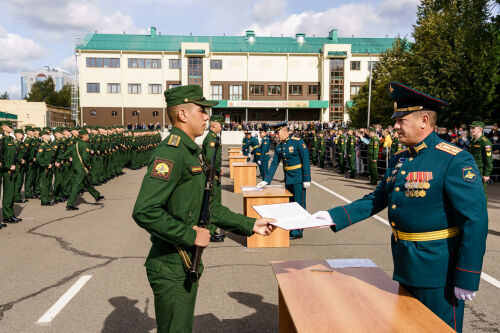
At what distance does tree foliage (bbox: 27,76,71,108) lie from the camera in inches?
3860

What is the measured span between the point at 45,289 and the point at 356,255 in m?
4.73

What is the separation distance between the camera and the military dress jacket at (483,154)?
1074 centimetres

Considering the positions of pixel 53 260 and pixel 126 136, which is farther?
pixel 126 136

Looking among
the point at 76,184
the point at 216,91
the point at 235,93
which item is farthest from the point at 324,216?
the point at 216,91

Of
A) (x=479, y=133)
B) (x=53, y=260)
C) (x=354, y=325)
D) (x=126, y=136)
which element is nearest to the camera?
(x=354, y=325)

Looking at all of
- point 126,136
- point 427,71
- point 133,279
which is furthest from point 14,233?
point 427,71

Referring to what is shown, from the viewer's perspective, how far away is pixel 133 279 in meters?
5.68

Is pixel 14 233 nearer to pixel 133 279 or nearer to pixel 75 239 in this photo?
pixel 75 239

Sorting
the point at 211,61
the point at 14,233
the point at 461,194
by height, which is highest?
the point at 211,61

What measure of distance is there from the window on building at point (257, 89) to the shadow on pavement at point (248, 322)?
196 ft

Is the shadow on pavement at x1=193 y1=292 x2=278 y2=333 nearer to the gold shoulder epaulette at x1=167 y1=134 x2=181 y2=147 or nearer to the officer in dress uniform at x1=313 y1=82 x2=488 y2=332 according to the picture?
the officer in dress uniform at x1=313 y1=82 x2=488 y2=332

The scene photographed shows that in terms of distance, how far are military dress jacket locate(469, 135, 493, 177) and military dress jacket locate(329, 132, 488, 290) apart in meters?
9.20

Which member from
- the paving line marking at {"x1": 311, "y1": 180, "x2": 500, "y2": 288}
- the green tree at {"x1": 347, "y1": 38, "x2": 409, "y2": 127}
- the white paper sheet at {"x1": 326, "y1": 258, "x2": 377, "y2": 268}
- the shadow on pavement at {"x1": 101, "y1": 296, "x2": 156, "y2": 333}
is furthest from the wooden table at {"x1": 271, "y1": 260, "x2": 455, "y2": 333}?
the green tree at {"x1": 347, "y1": 38, "x2": 409, "y2": 127}

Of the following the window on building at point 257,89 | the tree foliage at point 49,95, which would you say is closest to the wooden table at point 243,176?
the window on building at point 257,89
